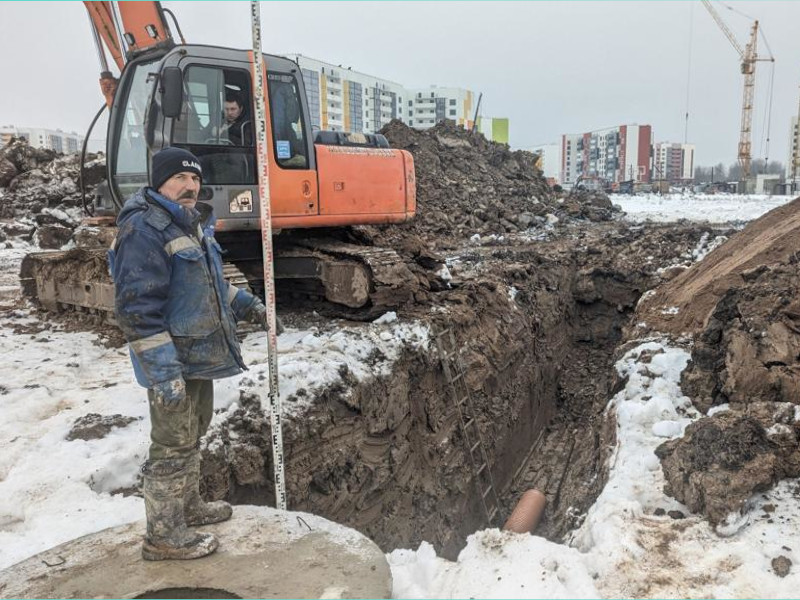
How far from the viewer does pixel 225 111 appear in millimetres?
5918

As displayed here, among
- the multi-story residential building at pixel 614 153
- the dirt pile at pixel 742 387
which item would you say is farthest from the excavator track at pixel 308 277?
the multi-story residential building at pixel 614 153

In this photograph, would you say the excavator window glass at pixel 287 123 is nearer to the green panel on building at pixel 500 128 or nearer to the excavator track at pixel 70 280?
the excavator track at pixel 70 280

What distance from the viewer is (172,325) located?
2828 mm

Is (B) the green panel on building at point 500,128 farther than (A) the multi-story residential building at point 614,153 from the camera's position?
No

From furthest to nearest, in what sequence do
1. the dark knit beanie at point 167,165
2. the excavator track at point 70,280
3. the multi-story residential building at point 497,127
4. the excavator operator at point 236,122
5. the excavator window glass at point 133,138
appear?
the multi-story residential building at point 497,127 → the excavator track at point 70,280 → the excavator window glass at point 133,138 → the excavator operator at point 236,122 → the dark knit beanie at point 167,165

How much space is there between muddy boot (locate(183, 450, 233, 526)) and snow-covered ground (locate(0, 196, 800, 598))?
54 cm

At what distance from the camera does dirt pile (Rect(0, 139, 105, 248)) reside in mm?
13953

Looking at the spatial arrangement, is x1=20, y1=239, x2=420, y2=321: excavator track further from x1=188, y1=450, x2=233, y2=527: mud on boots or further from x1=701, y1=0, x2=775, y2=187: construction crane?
x1=701, y1=0, x2=775, y2=187: construction crane

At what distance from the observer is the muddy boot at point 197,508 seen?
3150 millimetres

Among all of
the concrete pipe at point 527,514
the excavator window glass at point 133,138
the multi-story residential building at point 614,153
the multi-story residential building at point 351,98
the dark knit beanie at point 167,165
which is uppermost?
the multi-story residential building at point 351,98

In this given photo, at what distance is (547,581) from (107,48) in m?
7.21

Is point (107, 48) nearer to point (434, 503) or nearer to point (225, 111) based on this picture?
point (225, 111)

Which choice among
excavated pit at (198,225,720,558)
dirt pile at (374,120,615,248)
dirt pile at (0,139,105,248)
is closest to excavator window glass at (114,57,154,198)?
excavated pit at (198,225,720,558)

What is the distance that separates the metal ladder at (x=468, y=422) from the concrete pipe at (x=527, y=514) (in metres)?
0.85
